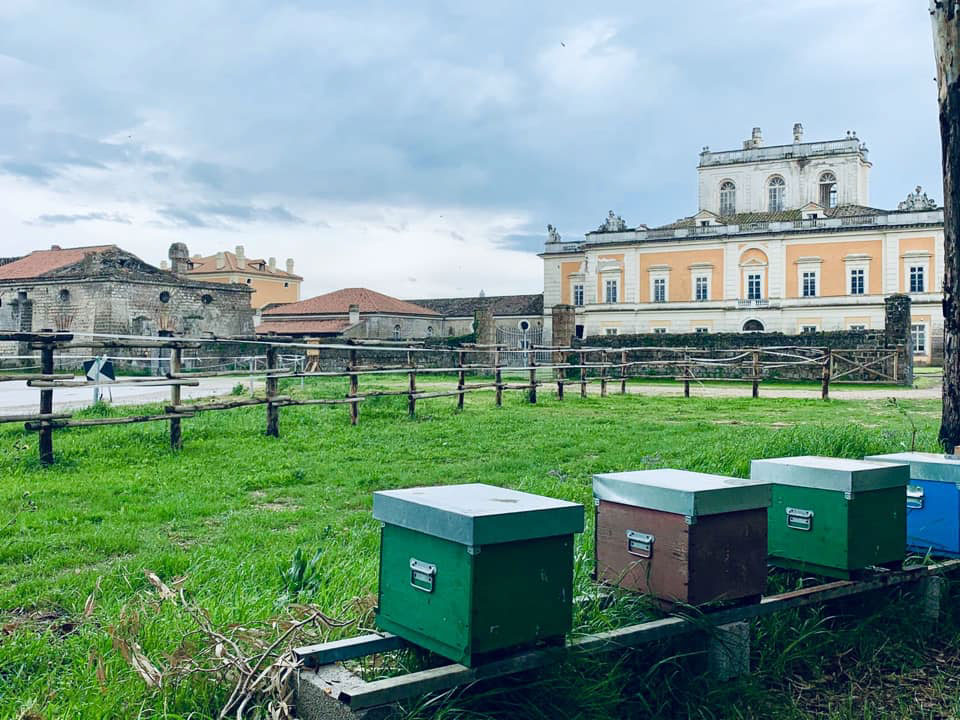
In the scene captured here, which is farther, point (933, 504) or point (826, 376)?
point (826, 376)

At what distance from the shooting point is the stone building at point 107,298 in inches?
1363

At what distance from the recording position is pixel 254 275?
65.7 m

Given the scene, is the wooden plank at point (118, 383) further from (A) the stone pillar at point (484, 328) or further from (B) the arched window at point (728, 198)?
(B) the arched window at point (728, 198)

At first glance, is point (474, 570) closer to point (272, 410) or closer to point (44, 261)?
point (272, 410)

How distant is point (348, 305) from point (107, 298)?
42.0 ft

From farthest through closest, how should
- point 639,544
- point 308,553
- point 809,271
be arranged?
1. point 809,271
2. point 308,553
3. point 639,544

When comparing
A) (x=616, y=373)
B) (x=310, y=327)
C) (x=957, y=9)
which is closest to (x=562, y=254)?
(x=310, y=327)

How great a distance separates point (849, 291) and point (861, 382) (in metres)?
19.0

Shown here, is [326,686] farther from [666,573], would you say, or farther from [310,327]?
[310,327]

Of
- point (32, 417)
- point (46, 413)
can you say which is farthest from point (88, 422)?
point (32, 417)

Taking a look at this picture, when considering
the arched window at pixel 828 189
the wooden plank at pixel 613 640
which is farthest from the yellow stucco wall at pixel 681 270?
the wooden plank at pixel 613 640

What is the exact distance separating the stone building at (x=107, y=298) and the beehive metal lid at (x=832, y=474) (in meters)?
33.3

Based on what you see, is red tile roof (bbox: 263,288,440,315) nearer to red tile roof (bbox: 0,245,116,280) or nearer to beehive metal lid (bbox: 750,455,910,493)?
red tile roof (bbox: 0,245,116,280)

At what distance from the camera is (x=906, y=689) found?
10.6 feet
